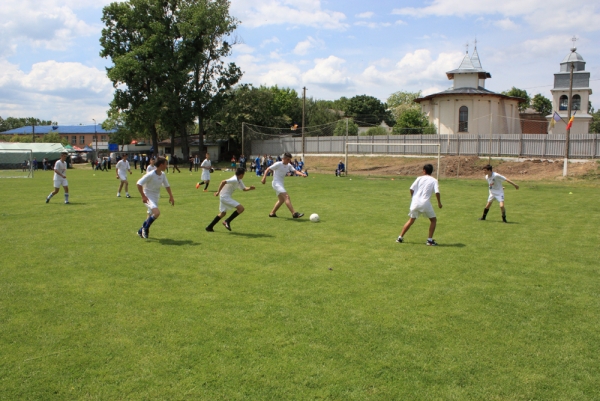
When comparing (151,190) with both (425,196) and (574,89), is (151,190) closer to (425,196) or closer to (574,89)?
(425,196)

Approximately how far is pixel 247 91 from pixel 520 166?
124 ft

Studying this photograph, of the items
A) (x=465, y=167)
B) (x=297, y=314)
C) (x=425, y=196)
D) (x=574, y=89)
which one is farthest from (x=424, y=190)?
(x=574, y=89)

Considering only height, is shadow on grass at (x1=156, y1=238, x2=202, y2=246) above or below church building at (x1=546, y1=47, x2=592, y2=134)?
below

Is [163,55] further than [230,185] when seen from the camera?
Yes

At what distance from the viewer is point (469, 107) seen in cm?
5438

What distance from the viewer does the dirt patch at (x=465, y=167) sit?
114 feet

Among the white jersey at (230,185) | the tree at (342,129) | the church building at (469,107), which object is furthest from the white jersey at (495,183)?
the tree at (342,129)

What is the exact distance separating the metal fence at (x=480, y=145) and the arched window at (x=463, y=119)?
8974 millimetres

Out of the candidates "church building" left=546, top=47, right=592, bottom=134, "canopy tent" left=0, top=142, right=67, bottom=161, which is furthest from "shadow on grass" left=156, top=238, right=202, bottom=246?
"church building" left=546, top=47, right=592, bottom=134

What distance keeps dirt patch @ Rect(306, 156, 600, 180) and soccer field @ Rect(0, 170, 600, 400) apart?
Answer: 25.1 m

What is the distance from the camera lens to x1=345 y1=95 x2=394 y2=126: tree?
88250 millimetres

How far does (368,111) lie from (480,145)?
46454mm

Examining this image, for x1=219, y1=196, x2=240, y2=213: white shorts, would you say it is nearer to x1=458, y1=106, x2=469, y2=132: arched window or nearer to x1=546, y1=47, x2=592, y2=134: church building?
x1=458, y1=106, x2=469, y2=132: arched window

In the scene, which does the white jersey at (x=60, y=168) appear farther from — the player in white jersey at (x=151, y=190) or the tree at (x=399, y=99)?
the tree at (x=399, y=99)
